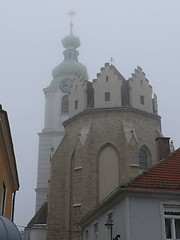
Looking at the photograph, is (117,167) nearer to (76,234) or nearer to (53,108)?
(76,234)

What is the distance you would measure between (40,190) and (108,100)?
20048 millimetres

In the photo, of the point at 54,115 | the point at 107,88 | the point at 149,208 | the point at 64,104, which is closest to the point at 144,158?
the point at 107,88

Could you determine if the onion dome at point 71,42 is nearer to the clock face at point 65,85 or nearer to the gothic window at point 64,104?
the clock face at point 65,85

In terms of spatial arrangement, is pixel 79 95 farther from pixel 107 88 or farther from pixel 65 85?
pixel 65 85

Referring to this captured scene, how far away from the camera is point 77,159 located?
1098 inches

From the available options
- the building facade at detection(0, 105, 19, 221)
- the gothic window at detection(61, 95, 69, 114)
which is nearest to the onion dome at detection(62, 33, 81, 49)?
the gothic window at detection(61, 95, 69, 114)

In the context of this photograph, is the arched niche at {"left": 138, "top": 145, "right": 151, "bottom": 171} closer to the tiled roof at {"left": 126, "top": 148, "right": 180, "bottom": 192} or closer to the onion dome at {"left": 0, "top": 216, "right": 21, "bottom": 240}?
the tiled roof at {"left": 126, "top": 148, "right": 180, "bottom": 192}

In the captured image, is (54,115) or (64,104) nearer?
(54,115)

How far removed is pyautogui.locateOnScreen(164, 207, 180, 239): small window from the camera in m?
14.7

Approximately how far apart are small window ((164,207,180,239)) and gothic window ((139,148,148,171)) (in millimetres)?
13036

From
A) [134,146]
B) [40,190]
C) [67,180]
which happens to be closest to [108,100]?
[134,146]

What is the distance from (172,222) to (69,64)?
139 feet

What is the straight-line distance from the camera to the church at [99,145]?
27.2 meters

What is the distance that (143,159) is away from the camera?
93.6ft
